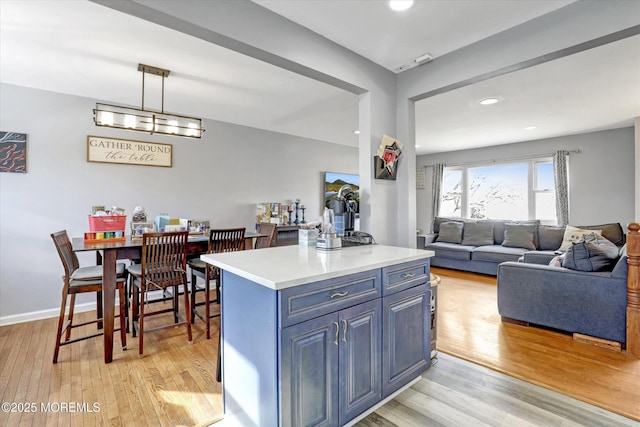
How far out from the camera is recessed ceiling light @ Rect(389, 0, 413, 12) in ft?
5.86

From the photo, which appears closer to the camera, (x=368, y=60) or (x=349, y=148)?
(x=368, y=60)

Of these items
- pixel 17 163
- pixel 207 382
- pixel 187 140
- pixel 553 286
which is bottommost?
pixel 207 382

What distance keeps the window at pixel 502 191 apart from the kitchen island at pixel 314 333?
17.1 ft

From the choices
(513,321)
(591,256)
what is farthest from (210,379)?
(591,256)

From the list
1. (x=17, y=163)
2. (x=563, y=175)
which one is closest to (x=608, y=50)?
(x=563, y=175)

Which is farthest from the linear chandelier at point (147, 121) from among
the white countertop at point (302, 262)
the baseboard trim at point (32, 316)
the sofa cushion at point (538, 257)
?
the sofa cushion at point (538, 257)

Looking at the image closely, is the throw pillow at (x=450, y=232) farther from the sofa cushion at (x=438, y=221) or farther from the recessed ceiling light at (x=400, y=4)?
the recessed ceiling light at (x=400, y=4)

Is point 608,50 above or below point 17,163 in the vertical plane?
above

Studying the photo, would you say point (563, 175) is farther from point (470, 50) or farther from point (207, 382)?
point (207, 382)

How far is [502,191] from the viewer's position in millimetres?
6277

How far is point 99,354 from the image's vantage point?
8.20 ft

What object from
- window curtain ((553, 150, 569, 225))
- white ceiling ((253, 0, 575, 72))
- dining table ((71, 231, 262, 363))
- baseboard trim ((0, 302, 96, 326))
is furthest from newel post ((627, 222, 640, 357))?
baseboard trim ((0, 302, 96, 326))

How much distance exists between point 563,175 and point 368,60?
4873 millimetres

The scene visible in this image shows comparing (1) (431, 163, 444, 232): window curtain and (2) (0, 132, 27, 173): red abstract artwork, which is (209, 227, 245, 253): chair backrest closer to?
(2) (0, 132, 27, 173): red abstract artwork
